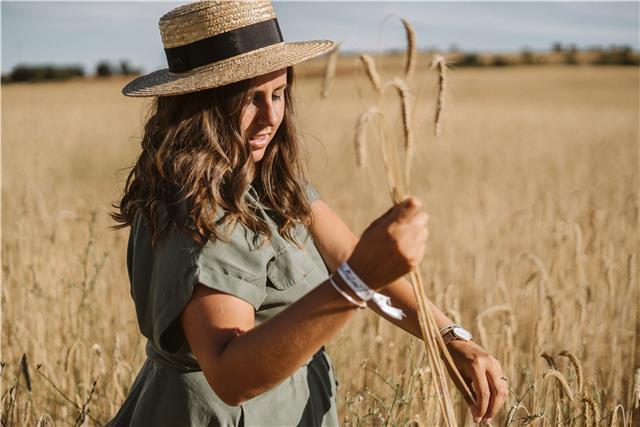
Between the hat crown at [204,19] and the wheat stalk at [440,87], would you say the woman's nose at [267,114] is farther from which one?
the wheat stalk at [440,87]

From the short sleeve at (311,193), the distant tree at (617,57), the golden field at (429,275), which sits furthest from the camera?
the distant tree at (617,57)

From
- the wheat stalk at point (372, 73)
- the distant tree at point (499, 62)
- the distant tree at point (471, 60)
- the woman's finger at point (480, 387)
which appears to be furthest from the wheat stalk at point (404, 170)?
the distant tree at point (471, 60)

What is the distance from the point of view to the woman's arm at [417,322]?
139cm

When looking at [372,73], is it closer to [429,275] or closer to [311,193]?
[311,193]

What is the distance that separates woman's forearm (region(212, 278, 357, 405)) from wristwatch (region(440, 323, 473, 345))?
0.52 m

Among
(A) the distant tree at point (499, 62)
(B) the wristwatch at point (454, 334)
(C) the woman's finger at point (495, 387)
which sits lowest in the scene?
(A) the distant tree at point (499, 62)

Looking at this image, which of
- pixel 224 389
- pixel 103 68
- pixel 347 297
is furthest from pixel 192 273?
pixel 103 68

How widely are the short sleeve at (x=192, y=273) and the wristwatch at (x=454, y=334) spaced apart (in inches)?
18.1

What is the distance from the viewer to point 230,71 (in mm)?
1469

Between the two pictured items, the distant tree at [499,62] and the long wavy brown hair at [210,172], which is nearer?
the long wavy brown hair at [210,172]

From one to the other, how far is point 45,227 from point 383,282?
3.67 metres

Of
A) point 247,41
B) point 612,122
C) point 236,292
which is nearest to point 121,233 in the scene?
point 247,41

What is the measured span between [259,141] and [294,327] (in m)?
0.62

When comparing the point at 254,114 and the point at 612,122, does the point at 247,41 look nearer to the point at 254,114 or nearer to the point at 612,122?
the point at 254,114
